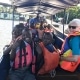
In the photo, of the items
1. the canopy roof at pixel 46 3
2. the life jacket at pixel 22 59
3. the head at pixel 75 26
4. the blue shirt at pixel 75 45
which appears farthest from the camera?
the canopy roof at pixel 46 3

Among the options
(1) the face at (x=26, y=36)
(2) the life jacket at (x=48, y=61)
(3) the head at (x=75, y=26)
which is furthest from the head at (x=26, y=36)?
(3) the head at (x=75, y=26)

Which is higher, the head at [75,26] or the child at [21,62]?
the head at [75,26]

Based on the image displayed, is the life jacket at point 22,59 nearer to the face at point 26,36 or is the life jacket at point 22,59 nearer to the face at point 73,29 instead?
the face at point 26,36

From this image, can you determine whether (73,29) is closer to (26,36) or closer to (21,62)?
(26,36)

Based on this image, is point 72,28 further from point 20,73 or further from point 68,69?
point 20,73

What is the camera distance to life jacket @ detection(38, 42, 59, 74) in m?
4.88

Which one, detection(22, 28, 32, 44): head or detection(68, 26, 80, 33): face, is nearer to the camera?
detection(22, 28, 32, 44): head

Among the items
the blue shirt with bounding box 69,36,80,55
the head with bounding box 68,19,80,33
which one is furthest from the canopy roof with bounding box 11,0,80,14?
the blue shirt with bounding box 69,36,80,55

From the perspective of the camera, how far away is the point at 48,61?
4.88 m

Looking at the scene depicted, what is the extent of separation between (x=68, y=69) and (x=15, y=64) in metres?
0.87

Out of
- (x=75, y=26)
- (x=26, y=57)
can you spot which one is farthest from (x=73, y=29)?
(x=26, y=57)

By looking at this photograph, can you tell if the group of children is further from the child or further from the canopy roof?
the canopy roof

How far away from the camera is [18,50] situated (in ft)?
15.6

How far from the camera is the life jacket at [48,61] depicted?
4.88 metres
